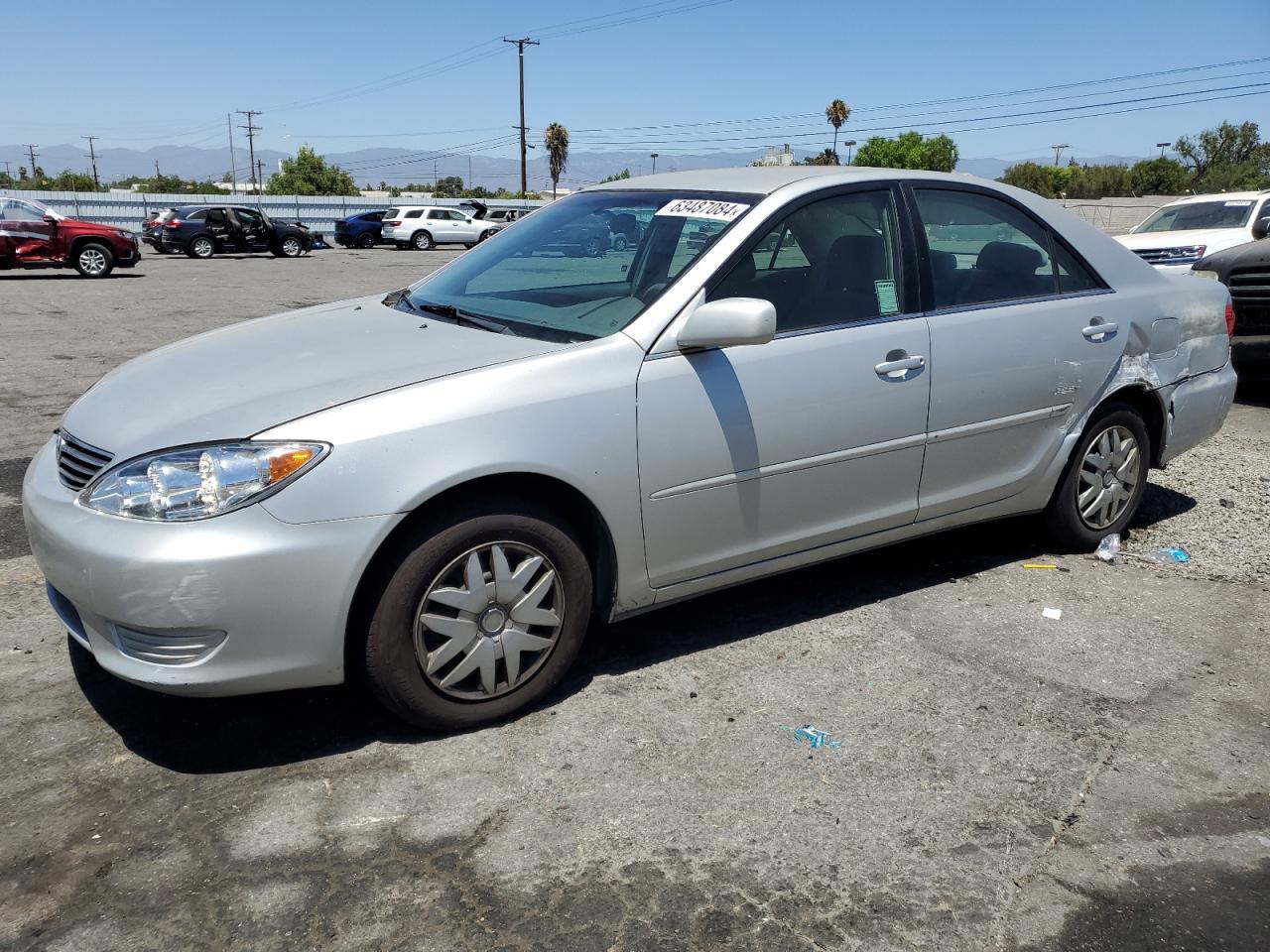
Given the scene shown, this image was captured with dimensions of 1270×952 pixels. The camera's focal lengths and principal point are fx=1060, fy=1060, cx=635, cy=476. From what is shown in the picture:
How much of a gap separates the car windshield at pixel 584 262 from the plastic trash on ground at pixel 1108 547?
2.49 m

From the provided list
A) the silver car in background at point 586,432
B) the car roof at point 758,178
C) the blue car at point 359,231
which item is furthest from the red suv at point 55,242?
the blue car at point 359,231

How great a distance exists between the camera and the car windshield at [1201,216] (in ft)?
43.0

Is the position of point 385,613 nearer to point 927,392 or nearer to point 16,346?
point 927,392

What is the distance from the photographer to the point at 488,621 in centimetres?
320

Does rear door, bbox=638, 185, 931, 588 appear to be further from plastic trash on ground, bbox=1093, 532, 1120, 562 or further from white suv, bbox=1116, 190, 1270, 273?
white suv, bbox=1116, 190, 1270, 273

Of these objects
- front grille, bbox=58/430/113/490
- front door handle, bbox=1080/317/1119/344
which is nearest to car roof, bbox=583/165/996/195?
front door handle, bbox=1080/317/1119/344

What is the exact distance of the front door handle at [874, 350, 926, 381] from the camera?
12.6ft

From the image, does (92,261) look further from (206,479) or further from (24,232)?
(206,479)

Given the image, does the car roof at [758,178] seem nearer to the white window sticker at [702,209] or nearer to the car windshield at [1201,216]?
the white window sticker at [702,209]

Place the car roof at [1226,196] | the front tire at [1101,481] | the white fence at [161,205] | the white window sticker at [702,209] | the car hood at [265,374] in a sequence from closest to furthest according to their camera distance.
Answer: the car hood at [265,374] < the white window sticker at [702,209] < the front tire at [1101,481] < the car roof at [1226,196] < the white fence at [161,205]

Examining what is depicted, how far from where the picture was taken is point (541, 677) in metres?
3.37

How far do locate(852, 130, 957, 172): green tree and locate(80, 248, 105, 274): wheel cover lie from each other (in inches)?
3527

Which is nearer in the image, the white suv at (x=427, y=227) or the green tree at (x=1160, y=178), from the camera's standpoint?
the white suv at (x=427, y=227)

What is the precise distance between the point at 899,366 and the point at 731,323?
2.86 ft
